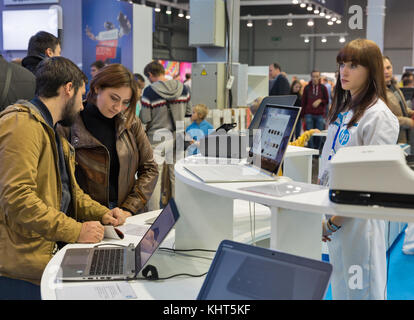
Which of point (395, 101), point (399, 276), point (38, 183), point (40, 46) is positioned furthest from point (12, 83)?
point (395, 101)

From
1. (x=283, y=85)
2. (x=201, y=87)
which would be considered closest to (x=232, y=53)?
(x=201, y=87)

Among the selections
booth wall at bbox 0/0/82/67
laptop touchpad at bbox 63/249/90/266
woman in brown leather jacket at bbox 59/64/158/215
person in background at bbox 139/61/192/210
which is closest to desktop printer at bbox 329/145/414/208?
laptop touchpad at bbox 63/249/90/266

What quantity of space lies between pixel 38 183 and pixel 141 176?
0.88 m

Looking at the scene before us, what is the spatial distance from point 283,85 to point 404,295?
20.5ft

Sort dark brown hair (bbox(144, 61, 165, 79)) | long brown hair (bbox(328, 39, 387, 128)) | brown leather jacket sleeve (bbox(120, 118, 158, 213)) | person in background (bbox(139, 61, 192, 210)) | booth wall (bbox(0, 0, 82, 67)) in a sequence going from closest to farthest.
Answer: long brown hair (bbox(328, 39, 387, 128)) < brown leather jacket sleeve (bbox(120, 118, 158, 213)) < person in background (bbox(139, 61, 192, 210)) < dark brown hair (bbox(144, 61, 165, 79)) < booth wall (bbox(0, 0, 82, 67))

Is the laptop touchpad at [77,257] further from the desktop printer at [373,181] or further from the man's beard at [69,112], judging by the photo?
the desktop printer at [373,181]

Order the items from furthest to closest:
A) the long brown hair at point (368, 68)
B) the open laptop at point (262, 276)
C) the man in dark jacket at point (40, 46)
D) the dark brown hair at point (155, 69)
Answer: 1. the dark brown hair at point (155, 69)
2. the man in dark jacket at point (40, 46)
3. the long brown hair at point (368, 68)
4. the open laptop at point (262, 276)

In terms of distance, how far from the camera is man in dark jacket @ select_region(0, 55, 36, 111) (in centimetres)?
338

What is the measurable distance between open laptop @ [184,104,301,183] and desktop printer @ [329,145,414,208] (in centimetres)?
47

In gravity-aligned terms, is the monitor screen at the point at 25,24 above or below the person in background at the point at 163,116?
above

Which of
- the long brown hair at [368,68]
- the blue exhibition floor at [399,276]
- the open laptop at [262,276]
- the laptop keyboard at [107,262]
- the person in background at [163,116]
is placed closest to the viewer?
the open laptop at [262,276]

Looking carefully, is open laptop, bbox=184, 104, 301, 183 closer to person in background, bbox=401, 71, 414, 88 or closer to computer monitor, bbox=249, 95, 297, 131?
computer monitor, bbox=249, 95, 297, 131

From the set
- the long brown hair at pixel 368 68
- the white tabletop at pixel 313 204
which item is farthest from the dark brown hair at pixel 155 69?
the white tabletop at pixel 313 204

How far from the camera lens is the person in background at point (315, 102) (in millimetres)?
10031
